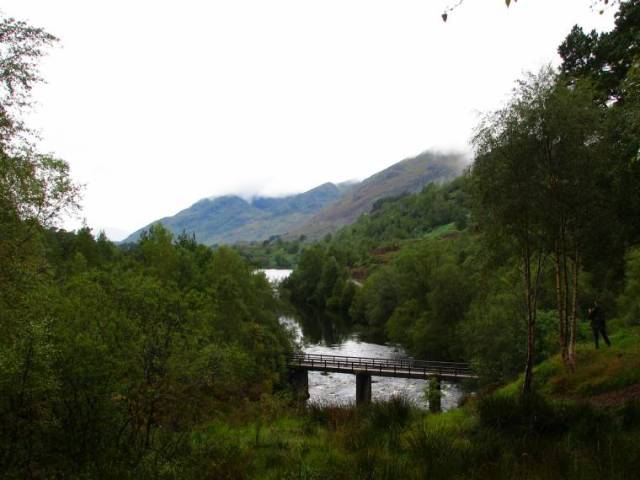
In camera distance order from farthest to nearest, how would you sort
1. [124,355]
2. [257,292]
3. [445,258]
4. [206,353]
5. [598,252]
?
[445,258], [257,292], [598,252], [206,353], [124,355]

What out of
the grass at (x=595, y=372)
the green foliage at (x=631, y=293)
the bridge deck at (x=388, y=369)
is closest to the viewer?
the grass at (x=595, y=372)

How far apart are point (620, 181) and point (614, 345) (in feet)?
28.5

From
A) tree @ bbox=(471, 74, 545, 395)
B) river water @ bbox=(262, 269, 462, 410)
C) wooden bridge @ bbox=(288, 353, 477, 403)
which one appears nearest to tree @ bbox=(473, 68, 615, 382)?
tree @ bbox=(471, 74, 545, 395)

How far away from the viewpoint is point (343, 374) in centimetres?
5412

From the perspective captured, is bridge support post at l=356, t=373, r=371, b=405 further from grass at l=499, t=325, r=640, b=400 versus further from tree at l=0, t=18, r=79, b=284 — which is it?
tree at l=0, t=18, r=79, b=284

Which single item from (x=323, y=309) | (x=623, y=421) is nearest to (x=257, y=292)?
(x=623, y=421)

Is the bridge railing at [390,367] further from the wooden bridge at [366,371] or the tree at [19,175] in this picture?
the tree at [19,175]

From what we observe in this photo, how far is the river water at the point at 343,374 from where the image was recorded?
4222cm

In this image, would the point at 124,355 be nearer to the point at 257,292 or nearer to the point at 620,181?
the point at 620,181

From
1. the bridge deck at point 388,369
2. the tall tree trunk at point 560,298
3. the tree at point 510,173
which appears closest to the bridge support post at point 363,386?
the bridge deck at point 388,369

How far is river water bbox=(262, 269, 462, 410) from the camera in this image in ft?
139

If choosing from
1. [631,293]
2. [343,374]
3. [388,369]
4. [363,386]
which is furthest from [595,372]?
[343,374]

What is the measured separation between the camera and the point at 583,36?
74.4 feet

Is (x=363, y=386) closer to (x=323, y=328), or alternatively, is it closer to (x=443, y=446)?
(x=443, y=446)
